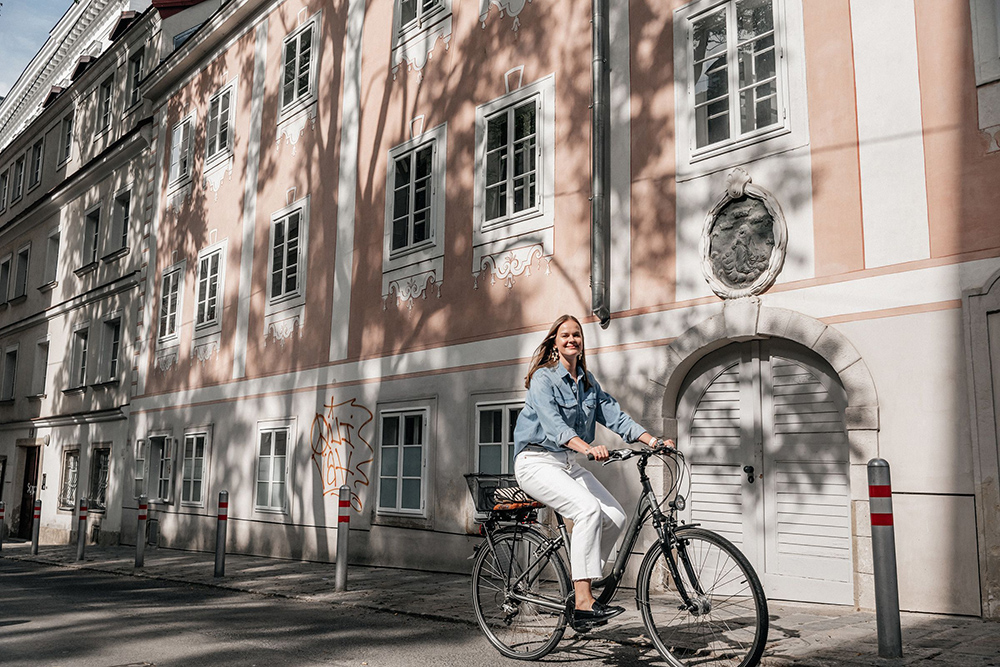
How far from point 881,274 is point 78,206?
23.9 metres

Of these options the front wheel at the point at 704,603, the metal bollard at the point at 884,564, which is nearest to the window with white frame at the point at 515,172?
the metal bollard at the point at 884,564

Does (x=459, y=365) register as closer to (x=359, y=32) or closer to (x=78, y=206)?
(x=359, y=32)

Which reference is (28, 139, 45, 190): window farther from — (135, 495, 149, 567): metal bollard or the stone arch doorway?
the stone arch doorway

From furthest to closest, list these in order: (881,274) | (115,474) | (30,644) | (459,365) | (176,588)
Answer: (115,474) → (459,365) → (176,588) → (881,274) → (30,644)

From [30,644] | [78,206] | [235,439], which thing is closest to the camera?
[30,644]

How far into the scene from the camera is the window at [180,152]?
21.0m

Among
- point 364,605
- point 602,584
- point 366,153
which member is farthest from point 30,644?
point 366,153

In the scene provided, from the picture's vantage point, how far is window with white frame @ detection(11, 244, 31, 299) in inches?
1157

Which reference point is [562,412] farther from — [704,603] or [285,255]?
[285,255]

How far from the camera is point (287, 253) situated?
650 inches

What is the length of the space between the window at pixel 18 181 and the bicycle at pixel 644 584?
98.7ft

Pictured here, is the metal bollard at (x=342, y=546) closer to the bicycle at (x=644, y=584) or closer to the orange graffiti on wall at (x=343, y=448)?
the orange graffiti on wall at (x=343, y=448)

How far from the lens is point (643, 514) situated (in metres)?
5.39

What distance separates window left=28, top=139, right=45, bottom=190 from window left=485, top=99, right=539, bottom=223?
892 inches
